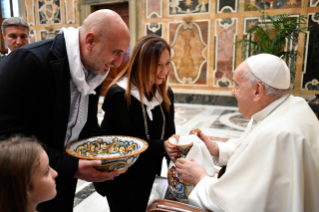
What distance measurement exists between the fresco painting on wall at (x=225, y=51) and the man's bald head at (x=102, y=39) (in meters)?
7.07

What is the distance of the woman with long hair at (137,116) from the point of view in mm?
2053

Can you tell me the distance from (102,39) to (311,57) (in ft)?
24.6

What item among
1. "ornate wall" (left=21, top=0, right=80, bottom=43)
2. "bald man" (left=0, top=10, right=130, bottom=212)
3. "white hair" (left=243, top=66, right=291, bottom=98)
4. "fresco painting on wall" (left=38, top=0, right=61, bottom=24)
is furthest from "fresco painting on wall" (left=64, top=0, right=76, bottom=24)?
"white hair" (left=243, top=66, right=291, bottom=98)

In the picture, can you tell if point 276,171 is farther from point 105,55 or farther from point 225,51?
point 225,51

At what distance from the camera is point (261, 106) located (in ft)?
5.41

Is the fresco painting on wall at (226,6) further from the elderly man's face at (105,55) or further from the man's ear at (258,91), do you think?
the elderly man's face at (105,55)

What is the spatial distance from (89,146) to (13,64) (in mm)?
748

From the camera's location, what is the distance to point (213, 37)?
829cm

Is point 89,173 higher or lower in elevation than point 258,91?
lower

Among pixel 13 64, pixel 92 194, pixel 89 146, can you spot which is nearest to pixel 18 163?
pixel 13 64

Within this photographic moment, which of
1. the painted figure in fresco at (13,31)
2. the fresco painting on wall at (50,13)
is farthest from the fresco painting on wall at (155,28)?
the painted figure in fresco at (13,31)

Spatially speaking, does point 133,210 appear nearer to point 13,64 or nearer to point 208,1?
point 13,64

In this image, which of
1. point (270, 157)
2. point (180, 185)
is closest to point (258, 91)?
point (270, 157)

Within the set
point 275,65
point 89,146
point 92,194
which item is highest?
point 275,65
